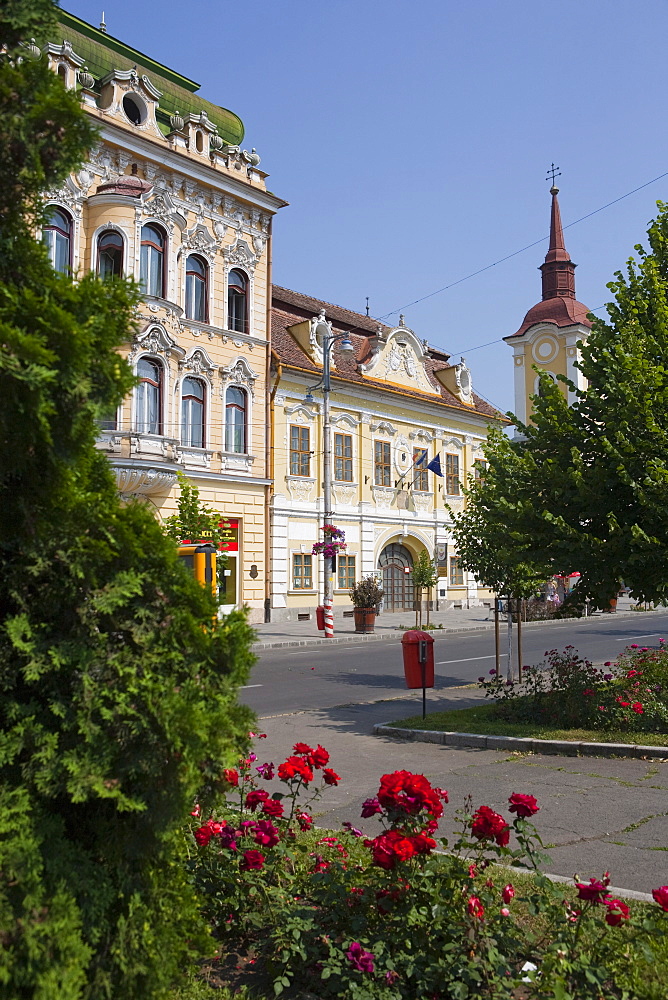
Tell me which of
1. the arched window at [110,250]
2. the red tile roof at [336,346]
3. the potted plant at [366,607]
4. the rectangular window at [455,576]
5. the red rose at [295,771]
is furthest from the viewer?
the rectangular window at [455,576]

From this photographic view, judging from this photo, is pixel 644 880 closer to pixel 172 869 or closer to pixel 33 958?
pixel 172 869

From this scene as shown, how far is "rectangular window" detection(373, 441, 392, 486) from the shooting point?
38.6 meters

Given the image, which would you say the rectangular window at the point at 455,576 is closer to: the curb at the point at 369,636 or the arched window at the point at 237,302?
the curb at the point at 369,636

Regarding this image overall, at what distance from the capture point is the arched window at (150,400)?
86.7ft

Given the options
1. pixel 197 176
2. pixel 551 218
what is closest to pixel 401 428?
pixel 197 176

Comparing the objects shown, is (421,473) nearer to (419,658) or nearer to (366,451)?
(366,451)

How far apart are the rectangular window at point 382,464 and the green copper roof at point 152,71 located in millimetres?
14189

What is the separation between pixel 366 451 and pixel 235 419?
8.90 metres

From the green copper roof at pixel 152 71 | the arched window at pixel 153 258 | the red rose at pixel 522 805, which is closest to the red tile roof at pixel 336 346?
the arched window at pixel 153 258

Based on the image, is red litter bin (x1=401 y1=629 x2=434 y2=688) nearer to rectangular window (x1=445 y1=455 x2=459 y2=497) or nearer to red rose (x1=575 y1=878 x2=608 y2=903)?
red rose (x1=575 y1=878 x2=608 y2=903)

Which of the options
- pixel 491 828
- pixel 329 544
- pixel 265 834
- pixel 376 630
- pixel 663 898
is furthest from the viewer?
pixel 376 630

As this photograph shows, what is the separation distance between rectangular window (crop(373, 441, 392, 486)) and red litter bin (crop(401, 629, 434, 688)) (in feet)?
86.7

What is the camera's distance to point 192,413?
28.8 m

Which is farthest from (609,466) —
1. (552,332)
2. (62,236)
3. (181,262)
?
(552,332)
